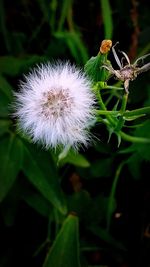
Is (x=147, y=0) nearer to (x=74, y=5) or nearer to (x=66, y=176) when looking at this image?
(x=74, y=5)

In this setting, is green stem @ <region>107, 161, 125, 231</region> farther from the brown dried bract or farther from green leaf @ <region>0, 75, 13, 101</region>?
the brown dried bract

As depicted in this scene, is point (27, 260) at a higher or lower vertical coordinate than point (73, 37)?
lower

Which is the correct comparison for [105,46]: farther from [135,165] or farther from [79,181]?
[79,181]

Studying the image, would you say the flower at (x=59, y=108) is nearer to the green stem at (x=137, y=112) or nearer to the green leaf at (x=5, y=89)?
the green stem at (x=137, y=112)

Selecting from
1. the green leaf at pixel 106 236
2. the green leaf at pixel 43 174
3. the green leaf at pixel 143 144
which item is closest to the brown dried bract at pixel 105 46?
the green leaf at pixel 143 144

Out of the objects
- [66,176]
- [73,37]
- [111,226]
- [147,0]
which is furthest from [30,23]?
[111,226]
